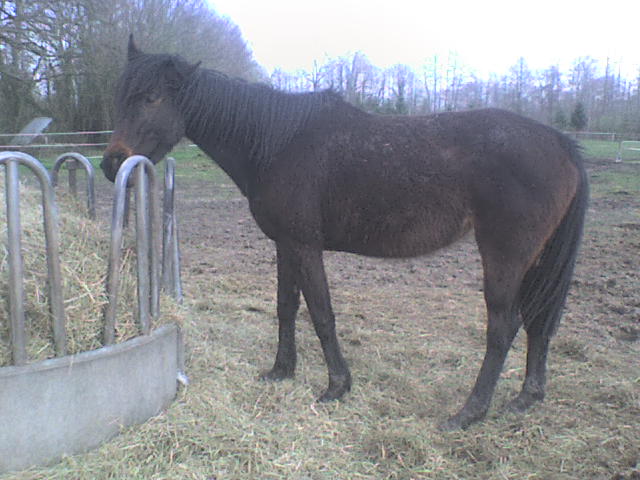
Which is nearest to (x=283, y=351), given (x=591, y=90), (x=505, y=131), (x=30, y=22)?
(x=505, y=131)

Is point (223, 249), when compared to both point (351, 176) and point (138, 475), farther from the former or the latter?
point (138, 475)

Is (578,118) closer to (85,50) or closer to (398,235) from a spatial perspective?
(85,50)

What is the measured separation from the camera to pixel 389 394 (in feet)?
10.5

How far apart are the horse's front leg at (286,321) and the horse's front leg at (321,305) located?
22 centimetres

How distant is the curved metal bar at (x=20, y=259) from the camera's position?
2.11m

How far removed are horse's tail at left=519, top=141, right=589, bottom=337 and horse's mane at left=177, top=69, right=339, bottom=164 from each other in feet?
5.26

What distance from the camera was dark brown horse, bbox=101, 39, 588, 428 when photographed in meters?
2.83

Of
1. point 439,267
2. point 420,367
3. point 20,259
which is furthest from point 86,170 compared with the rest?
point 439,267

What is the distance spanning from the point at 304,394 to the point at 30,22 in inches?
745

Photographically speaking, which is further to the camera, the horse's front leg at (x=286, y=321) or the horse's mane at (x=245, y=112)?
the horse's front leg at (x=286, y=321)

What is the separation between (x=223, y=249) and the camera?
696 cm

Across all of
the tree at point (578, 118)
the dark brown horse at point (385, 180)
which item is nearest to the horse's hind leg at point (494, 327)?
the dark brown horse at point (385, 180)

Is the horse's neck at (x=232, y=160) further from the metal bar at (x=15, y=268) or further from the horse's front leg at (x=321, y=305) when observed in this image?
the metal bar at (x=15, y=268)

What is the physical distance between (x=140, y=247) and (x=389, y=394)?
177cm
